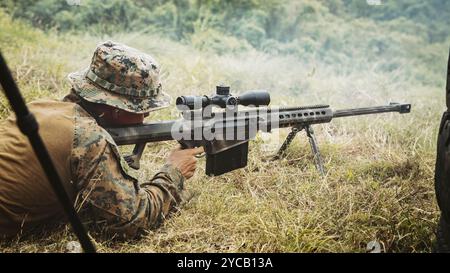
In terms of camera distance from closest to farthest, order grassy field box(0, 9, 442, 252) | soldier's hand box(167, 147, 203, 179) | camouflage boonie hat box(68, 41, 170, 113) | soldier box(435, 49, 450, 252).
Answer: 1. soldier box(435, 49, 450, 252)
2. camouflage boonie hat box(68, 41, 170, 113)
3. grassy field box(0, 9, 442, 252)
4. soldier's hand box(167, 147, 203, 179)

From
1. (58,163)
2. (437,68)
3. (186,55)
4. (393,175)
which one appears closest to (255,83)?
(186,55)

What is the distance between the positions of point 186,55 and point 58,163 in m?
5.84

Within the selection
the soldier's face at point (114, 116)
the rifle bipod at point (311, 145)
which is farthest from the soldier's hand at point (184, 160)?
the rifle bipod at point (311, 145)

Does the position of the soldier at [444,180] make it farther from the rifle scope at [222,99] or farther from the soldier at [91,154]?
the soldier at [91,154]

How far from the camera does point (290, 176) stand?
4207 millimetres

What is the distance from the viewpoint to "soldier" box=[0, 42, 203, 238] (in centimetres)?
272

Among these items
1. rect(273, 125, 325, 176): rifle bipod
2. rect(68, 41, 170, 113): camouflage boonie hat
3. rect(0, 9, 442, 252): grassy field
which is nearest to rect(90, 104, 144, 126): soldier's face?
rect(68, 41, 170, 113): camouflage boonie hat

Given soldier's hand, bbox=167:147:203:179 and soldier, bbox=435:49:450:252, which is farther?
soldier's hand, bbox=167:147:203:179

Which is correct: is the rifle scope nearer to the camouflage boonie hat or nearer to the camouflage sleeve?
the camouflage boonie hat

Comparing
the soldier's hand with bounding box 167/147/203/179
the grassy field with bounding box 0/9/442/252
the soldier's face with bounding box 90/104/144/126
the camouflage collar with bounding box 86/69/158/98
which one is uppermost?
the camouflage collar with bounding box 86/69/158/98

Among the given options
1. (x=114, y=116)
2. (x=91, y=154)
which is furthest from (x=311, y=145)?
(x=91, y=154)

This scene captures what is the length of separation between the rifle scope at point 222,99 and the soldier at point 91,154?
0.27 m

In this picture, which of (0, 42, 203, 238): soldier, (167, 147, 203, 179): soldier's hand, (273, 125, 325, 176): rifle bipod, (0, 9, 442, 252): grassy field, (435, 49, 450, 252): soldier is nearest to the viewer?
(435, 49, 450, 252): soldier
